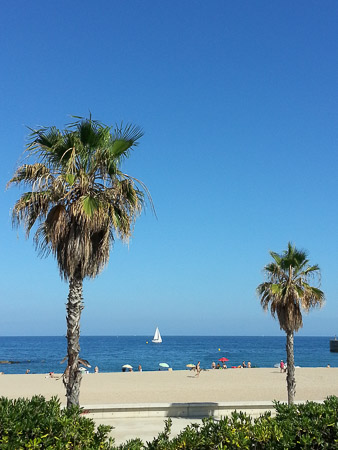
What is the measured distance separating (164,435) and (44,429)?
5.89 feet

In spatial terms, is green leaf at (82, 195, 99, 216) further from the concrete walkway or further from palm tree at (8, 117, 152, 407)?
the concrete walkway

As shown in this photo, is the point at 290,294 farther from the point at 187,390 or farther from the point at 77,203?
the point at 187,390

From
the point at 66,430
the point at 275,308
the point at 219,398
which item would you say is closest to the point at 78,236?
the point at 66,430

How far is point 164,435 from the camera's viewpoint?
6.95 metres

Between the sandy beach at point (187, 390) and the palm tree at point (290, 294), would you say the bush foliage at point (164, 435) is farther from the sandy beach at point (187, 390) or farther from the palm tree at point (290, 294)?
the sandy beach at point (187, 390)

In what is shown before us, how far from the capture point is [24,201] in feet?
39.1

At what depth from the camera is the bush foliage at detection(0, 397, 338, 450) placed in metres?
6.29

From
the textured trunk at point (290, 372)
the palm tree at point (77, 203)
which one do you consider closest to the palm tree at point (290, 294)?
the textured trunk at point (290, 372)

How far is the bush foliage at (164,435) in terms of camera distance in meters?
6.29

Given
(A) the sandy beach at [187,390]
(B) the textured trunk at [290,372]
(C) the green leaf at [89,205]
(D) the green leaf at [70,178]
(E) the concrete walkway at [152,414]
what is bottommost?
(A) the sandy beach at [187,390]

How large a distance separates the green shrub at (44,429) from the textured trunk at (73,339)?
4.36 metres

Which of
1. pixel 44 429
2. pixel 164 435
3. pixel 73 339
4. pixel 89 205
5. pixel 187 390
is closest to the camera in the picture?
pixel 44 429

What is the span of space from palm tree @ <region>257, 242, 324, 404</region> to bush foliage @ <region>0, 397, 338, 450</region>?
9.91 meters

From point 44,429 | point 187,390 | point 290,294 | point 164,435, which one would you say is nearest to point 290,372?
point 290,294
